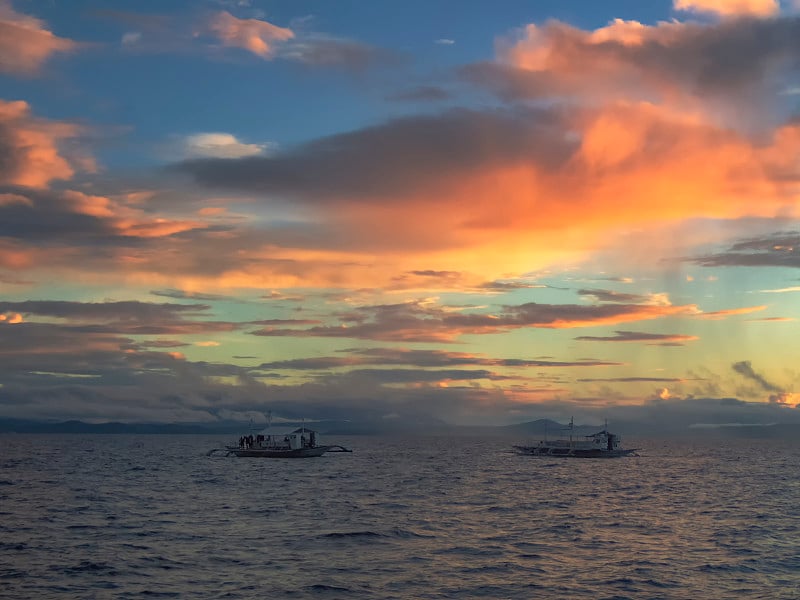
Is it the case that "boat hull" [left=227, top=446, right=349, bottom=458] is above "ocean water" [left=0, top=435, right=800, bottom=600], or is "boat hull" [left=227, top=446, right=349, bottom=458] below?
below

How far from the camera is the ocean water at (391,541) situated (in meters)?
41.8

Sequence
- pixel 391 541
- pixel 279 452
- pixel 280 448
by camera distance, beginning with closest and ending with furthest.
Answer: pixel 391 541
pixel 279 452
pixel 280 448

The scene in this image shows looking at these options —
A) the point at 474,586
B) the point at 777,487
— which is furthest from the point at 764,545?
the point at 777,487

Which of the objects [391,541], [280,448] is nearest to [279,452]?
[280,448]

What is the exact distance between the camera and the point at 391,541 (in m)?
56.0

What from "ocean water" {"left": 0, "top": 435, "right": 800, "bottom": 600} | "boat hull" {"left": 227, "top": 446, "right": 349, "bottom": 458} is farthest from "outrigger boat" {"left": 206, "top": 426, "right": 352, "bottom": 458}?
"ocean water" {"left": 0, "top": 435, "right": 800, "bottom": 600}

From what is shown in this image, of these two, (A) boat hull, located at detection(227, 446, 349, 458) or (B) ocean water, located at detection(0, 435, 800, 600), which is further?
(A) boat hull, located at detection(227, 446, 349, 458)

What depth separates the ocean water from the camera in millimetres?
41750

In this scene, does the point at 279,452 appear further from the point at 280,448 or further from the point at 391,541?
the point at 391,541

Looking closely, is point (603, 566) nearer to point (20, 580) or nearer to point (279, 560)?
point (279, 560)

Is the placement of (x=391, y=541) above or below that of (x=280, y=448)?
above

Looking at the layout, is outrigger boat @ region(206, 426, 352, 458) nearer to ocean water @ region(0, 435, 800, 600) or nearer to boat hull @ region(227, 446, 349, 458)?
boat hull @ region(227, 446, 349, 458)

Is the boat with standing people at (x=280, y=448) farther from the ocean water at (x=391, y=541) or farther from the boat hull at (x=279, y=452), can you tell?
the ocean water at (x=391, y=541)

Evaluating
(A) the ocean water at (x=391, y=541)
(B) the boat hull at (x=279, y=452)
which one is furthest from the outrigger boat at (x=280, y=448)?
(A) the ocean water at (x=391, y=541)
